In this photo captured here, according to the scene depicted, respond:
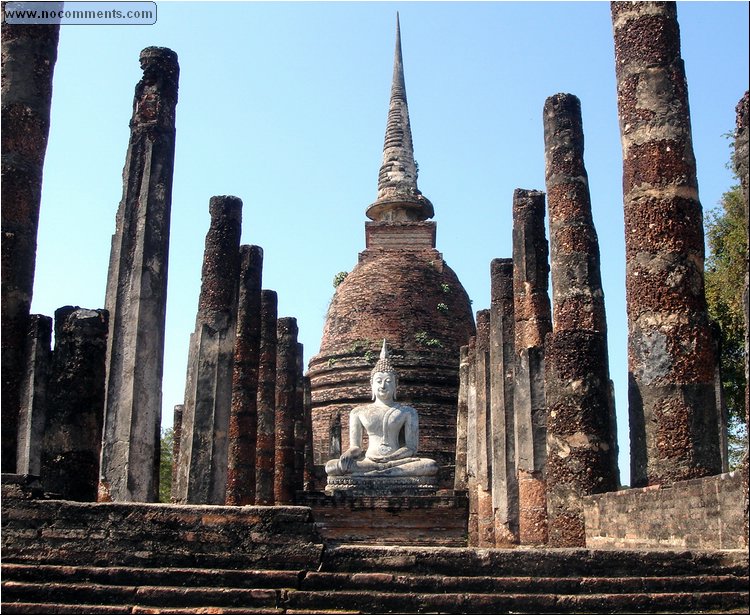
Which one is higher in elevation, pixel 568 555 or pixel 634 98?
Result: pixel 634 98

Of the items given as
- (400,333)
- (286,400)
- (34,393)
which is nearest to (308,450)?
(286,400)

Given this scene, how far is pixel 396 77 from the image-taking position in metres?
34.8

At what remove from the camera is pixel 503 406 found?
1363 cm

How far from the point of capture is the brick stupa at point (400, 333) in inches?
955

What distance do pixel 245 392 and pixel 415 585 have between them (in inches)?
355

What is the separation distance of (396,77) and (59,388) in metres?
28.4

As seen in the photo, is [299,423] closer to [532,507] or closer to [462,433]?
[462,433]

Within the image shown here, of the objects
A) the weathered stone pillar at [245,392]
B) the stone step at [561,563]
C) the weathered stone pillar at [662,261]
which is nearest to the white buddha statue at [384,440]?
the weathered stone pillar at [245,392]

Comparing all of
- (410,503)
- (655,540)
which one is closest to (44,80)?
(655,540)

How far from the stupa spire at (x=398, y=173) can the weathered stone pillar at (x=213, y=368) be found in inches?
628

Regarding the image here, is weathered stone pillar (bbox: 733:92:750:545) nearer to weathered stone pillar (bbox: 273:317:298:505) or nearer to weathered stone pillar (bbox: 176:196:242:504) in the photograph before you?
weathered stone pillar (bbox: 176:196:242:504)

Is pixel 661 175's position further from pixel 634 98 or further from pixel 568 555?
pixel 568 555

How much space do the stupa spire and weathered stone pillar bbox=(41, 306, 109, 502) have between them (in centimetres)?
2083

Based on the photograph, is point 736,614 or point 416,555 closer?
point 736,614
